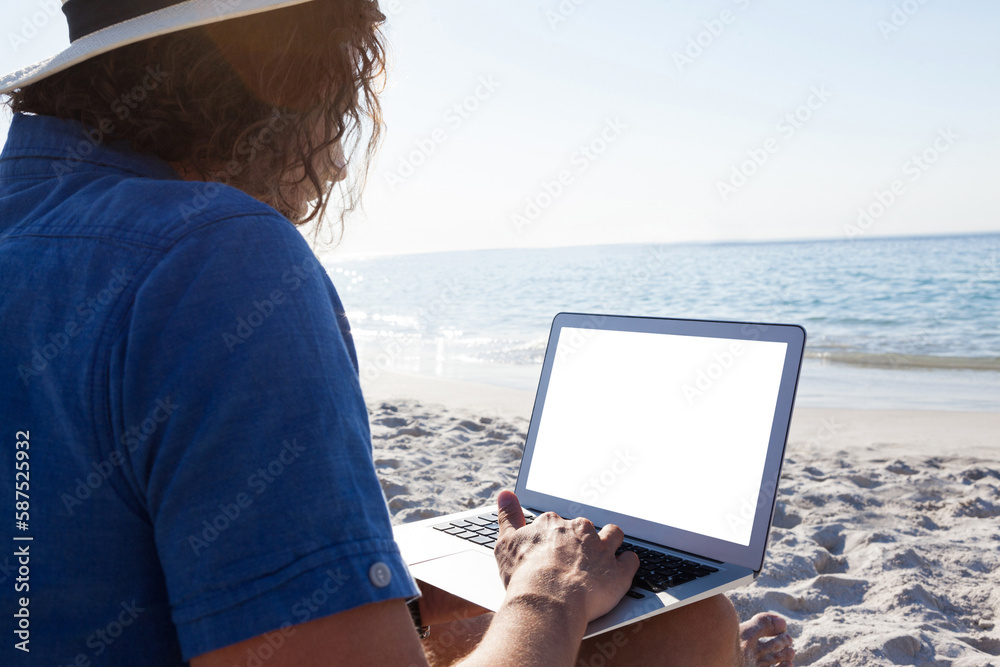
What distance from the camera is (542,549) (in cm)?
118

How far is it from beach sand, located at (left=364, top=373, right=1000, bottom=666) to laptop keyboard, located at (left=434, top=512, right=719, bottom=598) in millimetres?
1169

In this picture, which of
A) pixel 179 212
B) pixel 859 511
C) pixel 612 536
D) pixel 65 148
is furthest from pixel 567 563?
pixel 859 511

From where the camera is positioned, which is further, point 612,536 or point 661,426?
point 661,426

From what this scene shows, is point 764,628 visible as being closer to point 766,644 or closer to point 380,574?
point 766,644

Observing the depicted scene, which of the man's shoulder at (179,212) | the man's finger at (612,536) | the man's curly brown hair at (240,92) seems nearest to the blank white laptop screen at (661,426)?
the man's finger at (612,536)

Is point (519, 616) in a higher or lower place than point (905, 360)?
lower

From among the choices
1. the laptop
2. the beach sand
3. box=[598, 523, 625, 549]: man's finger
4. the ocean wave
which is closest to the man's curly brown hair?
box=[598, 523, 625, 549]: man's finger

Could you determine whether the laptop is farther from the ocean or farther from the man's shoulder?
the ocean

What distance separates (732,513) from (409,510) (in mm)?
2206

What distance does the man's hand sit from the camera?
1.06 m

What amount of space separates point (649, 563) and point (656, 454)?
274mm

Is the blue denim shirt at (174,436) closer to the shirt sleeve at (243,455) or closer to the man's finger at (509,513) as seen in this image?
the shirt sleeve at (243,455)

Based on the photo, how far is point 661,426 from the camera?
164cm

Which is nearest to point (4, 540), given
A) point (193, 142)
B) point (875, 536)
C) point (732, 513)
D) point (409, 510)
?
point (193, 142)
